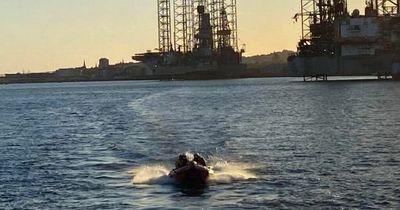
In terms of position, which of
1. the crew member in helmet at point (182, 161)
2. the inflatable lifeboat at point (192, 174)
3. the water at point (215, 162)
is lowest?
the water at point (215, 162)

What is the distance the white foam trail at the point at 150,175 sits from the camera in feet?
141

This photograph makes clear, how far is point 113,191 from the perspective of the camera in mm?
40094

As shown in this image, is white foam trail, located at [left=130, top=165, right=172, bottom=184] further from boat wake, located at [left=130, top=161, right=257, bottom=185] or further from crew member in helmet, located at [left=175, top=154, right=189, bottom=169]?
crew member in helmet, located at [left=175, top=154, right=189, bottom=169]

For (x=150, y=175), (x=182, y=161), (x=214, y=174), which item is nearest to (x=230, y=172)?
(x=214, y=174)

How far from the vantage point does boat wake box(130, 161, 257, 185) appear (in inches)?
1685

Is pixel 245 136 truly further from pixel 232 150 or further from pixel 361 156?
pixel 361 156

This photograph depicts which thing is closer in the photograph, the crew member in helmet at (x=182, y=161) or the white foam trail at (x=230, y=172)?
the crew member in helmet at (x=182, y=161)

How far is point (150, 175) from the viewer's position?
44.8m

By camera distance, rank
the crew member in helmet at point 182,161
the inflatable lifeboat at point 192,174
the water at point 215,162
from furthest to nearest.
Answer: the crew member in helmet at point 182,161 < the inflatable lifeboat at point 192,174 < the water at point 215,162

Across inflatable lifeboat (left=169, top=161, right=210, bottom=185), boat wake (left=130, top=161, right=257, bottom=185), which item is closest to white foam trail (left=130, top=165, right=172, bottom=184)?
boat wake (left=130, top=161, right=257, bottom=185)

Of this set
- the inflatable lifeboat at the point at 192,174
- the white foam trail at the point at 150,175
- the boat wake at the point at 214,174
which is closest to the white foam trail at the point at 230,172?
the boat wake at the point at 214,174

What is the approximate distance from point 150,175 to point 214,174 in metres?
3.88

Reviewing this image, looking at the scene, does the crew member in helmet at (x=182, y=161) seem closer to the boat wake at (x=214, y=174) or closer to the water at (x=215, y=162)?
the boat wake at (x=214, y=174)

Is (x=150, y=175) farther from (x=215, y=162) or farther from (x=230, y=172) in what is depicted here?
(x=215, y=162)
